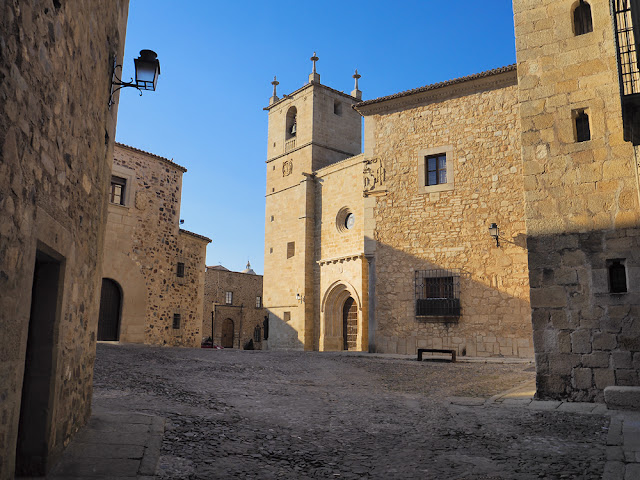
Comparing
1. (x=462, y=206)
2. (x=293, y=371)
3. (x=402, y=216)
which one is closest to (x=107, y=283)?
(x=293, y=371)

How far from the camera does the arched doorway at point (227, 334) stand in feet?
122

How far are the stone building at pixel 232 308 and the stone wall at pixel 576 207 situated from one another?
30.0 metres

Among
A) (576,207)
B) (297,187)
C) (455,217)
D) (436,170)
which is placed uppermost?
(297,187)

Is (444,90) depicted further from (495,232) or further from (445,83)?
(495,232)

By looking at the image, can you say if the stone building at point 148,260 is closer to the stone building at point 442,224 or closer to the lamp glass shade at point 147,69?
the stone building at point 442,224

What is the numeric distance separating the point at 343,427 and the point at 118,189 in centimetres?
1335

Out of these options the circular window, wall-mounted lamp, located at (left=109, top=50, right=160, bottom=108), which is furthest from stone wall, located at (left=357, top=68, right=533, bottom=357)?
wall-mounted lamp, located at (left=109, top=50, right=160, bottom=108)

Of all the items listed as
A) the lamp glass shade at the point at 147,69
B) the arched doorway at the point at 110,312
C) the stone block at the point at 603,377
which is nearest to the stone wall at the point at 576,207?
the stone block at the point at 603,377

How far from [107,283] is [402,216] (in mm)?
9534

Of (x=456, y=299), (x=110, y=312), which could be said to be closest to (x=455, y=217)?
(x=456, y=299)

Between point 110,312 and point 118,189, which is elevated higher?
point 118,189

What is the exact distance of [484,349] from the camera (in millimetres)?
15203

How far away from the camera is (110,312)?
632 inches

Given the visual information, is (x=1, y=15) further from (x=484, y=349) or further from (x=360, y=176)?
(x=360, y=176)
